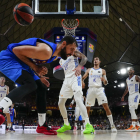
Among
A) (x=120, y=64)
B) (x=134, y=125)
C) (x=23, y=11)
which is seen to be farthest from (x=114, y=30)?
(x=23, y=11)

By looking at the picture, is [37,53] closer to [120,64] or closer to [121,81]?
[120,64]

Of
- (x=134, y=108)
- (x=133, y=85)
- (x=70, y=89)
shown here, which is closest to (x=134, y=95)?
(x=133, y=85)

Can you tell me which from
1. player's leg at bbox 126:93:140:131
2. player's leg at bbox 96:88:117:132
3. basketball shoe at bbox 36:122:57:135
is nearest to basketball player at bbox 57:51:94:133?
basketball shoe at bbox 36:122:57:135

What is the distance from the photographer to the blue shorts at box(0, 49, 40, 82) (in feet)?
9.73

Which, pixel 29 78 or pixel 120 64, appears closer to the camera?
pixel 29 78

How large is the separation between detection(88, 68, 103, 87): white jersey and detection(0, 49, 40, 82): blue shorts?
3206 millimetres

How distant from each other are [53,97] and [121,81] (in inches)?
527

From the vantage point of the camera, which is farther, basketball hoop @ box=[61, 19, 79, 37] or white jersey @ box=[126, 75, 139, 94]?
basketball hoop @ box=[61, 19, 79, 37]

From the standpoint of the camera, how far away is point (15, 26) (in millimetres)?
21734

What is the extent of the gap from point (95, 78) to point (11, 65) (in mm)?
3512

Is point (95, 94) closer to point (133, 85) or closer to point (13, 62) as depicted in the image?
point (133, 85)

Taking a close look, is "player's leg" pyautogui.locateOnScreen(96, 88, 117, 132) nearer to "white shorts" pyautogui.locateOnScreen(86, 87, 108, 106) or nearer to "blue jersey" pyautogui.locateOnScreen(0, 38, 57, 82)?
"white shorts" pyautogui.locateOnScreen(86, 87, 108, 106)

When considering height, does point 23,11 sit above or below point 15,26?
below

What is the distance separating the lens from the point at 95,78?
6012 mm
